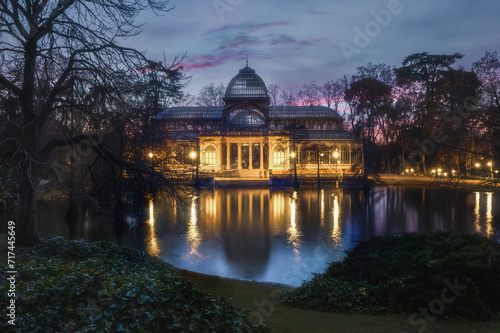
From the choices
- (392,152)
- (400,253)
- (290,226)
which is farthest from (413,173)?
(400,253)

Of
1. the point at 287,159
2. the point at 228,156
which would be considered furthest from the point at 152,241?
the point at 228,156

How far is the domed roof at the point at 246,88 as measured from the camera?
6888 centimetres

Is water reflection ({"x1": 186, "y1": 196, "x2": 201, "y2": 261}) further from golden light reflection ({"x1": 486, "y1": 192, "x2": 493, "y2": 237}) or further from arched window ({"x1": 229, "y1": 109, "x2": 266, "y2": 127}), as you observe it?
arched window ({"x1": 229, "y1": 109, "x2": 266, "y2": 127})

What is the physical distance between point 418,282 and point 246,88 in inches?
2479

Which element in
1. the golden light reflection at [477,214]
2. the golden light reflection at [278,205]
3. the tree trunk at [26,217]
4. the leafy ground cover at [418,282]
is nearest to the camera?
the leafy ground cover at [418,282]

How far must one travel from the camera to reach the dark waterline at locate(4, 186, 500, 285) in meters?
15.7

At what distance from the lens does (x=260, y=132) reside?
61.8 meters

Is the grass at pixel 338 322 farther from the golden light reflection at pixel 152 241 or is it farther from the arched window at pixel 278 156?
the arched window at pixel 278 156

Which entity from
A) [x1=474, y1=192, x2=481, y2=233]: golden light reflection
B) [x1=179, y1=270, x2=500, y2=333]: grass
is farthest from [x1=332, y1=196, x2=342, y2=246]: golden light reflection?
[x1=179, y1=270, x2=500, y2=333]: grass

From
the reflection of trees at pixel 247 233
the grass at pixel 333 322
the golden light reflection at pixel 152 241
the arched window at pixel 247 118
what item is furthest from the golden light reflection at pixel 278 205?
the arched window at pixel 247 118

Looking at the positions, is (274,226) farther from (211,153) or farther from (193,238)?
(211,153)

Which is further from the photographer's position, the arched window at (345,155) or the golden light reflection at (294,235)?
the arched window at (345,155)

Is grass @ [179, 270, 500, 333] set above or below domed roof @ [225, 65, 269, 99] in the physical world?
below

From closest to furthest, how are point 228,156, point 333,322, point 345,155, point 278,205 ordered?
point 333,322, point 278,205, point 345,155, point 228,156
